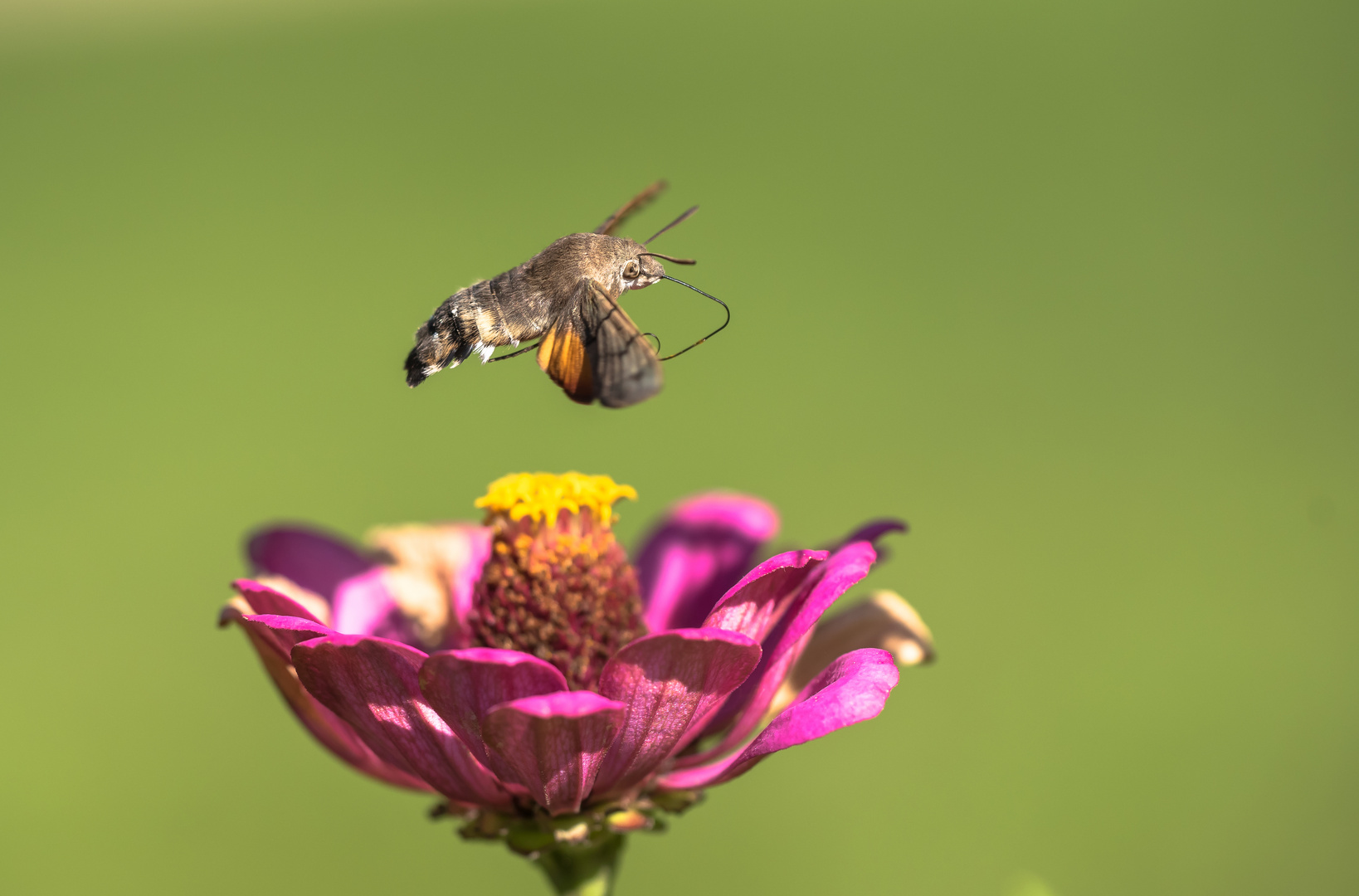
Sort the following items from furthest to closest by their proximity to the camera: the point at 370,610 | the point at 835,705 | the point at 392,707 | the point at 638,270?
the point at 370,610 < the point at 638,270 < the point at 392,707 < the point at 835,705

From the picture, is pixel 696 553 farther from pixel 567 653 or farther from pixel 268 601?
pixel 268 601

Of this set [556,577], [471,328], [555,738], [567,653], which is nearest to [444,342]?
[471,328]

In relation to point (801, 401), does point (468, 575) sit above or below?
below

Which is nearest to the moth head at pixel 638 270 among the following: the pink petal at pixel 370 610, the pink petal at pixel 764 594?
the pink petal at pixel 764 594

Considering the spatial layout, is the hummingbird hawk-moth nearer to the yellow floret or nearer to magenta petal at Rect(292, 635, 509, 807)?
the yellow floret

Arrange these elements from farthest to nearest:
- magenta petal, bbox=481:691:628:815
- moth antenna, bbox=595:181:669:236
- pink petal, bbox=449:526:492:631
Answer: pink petal, bbox=449:526:492:631 < moth antenna, bbox=595:181:669:236 < magenta petal, bbox=481:691:628:815

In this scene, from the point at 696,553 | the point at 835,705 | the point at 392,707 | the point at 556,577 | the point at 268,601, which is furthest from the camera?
the point at 696,553

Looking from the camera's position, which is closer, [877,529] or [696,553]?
[877,529]

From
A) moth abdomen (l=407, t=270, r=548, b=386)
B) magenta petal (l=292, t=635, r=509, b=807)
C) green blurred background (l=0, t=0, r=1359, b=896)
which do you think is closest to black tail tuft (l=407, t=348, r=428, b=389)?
moth abdomen (l=407, t=270, r=548, b=386)
